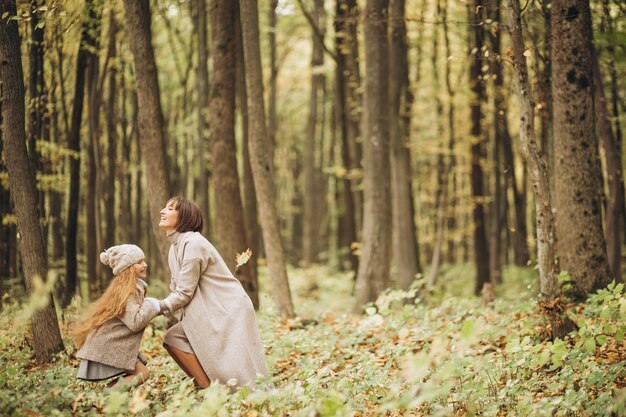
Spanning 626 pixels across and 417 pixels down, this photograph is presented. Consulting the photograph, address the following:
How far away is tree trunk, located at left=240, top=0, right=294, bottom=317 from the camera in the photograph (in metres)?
9.93

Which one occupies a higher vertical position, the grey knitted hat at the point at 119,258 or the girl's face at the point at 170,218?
the girl's face at the point at 170,218

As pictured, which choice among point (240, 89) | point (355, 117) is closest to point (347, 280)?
point (355, 117)

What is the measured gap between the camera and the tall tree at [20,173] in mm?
6152

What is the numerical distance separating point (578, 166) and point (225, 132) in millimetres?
5266

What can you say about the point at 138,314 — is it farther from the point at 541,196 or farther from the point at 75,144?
the point at 75,144

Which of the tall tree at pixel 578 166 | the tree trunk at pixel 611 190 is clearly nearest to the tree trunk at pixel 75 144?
the tall tree at pixel 578 166

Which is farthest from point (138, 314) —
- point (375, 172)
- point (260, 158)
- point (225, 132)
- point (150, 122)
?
point (375, 172)

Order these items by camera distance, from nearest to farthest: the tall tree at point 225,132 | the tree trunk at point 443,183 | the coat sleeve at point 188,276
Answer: the coat sleeve at point 188,276, the tall tree at point 225,132, the tree trunk at point 443,183

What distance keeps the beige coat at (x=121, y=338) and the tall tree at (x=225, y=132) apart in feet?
13.2

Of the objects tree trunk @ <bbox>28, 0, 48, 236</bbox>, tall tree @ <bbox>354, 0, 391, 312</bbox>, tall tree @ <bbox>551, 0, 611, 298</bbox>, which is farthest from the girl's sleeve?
tall tree @ <bbox>354, 0, 391, 312</bbox>

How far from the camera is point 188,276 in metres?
5.15

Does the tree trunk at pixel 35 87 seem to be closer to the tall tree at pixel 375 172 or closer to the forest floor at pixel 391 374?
the forest floor at pixel 391 374

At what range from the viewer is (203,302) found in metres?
5.26

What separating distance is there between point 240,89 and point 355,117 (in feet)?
16.8
